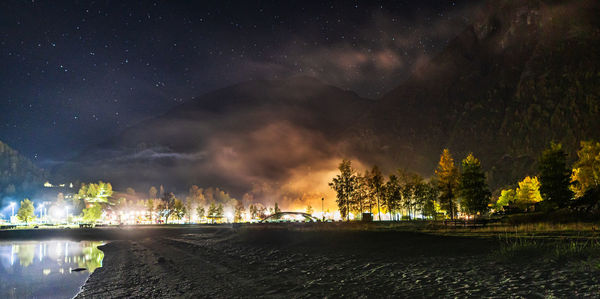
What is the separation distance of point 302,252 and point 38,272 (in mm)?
21602

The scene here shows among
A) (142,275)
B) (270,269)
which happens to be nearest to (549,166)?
(270,269)

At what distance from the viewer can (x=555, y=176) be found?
230 feet

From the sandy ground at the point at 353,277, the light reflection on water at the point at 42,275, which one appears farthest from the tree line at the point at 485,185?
the light reflection on water at the point at 42,275

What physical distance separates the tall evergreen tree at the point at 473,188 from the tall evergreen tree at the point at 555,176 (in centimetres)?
1009

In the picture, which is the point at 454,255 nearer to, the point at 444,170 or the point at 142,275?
the point at 142,275

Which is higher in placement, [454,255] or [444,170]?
[444,170]

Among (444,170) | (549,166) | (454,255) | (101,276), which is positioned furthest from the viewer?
(444,170)

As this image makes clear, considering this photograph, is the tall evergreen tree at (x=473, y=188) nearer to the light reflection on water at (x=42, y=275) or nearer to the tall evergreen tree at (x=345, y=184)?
the tall evergreen tree at (x=345, y=184)

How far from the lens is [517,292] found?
1193 cm

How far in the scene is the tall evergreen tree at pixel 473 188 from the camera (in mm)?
76938

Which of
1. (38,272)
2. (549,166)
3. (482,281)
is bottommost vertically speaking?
(38,272)

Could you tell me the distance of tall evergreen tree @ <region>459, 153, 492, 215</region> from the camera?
76.9 m

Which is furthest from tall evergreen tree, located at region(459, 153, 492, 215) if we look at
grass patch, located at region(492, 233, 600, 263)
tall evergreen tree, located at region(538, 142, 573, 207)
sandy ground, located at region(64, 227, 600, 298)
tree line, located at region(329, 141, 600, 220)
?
grass patch, located at region(492, 233, 600, 263)

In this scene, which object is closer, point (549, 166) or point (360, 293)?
point (360, 293)
